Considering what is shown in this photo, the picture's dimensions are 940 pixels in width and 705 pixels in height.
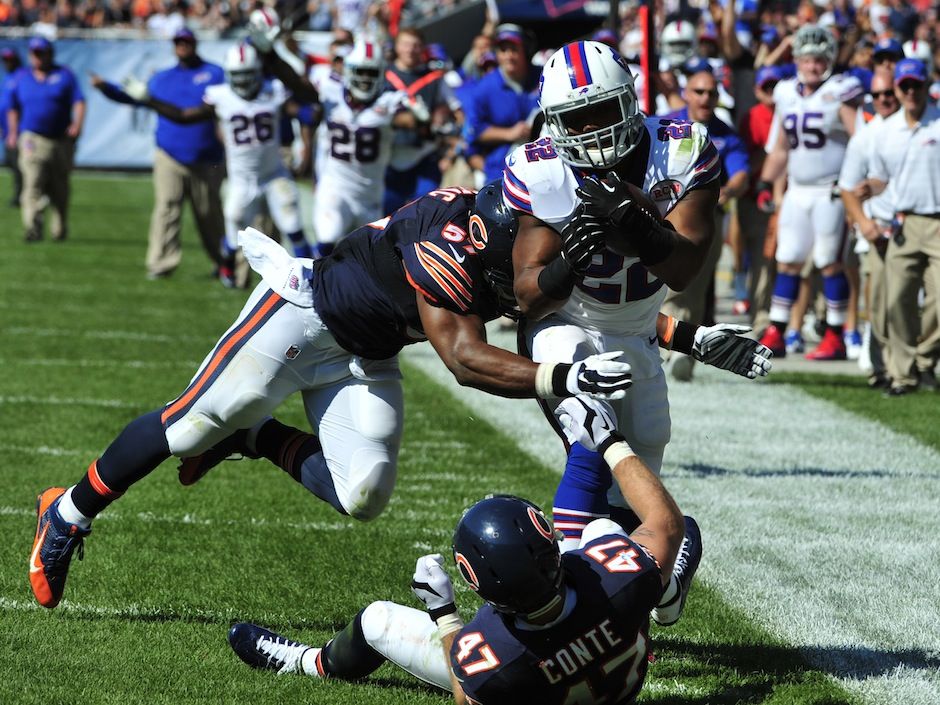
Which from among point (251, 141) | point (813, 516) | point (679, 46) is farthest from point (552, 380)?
point (251, 141)

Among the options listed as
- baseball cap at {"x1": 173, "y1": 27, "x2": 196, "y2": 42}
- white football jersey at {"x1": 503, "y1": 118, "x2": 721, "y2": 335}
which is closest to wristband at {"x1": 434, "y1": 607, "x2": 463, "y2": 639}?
white football jersey at {"x1": 503, "y1": 118, "x2": 721, "y2": 335}

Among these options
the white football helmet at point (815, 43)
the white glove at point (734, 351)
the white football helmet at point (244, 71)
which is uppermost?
the white glove at point (734, 351)

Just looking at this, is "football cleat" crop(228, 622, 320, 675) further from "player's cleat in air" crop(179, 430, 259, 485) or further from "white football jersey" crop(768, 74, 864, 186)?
"white football jersey" crop(768, 74, 864, 186)

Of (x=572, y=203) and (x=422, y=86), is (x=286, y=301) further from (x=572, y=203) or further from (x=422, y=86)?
(x=422, y=86)

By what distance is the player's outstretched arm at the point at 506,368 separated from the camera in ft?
11.5

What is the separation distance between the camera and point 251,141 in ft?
36.6

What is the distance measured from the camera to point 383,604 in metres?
3.65

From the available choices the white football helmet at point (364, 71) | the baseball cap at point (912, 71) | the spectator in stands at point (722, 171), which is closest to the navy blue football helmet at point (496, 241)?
the spectator in stands at point (722, 171)

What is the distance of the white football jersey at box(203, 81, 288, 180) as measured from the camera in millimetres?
Answer: 11148

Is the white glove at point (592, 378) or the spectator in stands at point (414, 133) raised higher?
the white glove at point (592, 378)

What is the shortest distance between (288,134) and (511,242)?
27.1 ft

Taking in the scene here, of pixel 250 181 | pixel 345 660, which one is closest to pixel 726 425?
pixel 345 660

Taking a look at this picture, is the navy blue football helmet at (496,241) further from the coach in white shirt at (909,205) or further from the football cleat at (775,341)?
the football cleat at (775,341)

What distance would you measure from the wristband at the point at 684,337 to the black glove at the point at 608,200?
0.76 m
